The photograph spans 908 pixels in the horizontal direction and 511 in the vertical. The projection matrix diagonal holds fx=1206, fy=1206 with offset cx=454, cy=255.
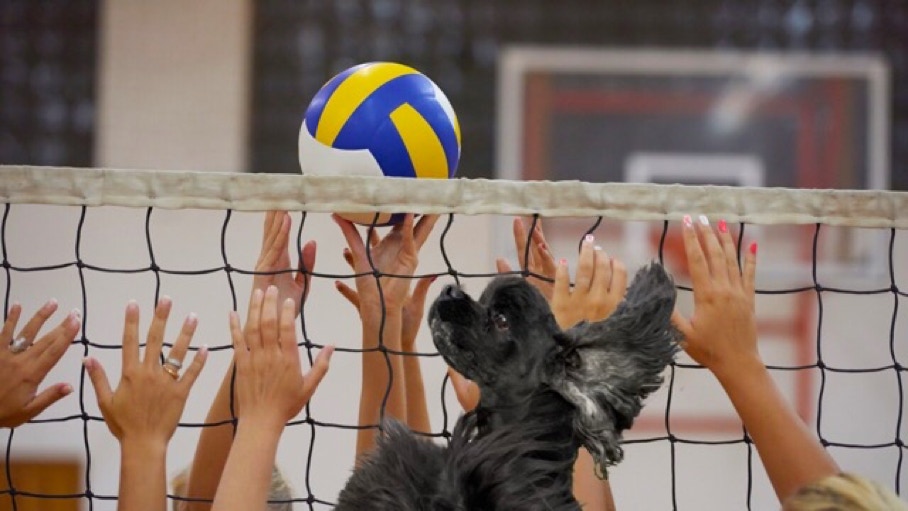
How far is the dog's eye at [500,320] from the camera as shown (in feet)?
3.81

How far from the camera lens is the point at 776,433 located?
1.53 meters

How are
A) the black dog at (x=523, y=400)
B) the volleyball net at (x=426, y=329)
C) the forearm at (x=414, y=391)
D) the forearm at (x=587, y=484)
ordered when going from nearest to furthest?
1. the black dog at (x=523, y=400)
2. the forearm at (x=587, y=484)
3. the forearm at (x=414, y=391)
4. the volleyball net at (x=426, y=329)

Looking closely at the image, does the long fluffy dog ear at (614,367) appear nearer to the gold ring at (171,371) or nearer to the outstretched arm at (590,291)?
the outstretched arm at (590,291)

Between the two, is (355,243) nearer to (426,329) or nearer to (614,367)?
(614,367)

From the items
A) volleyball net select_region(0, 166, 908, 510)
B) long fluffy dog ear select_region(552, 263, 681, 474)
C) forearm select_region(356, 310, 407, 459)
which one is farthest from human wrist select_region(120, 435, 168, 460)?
volleyball net select_region(0, 166, 908, 510)

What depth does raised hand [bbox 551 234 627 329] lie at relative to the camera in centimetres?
147

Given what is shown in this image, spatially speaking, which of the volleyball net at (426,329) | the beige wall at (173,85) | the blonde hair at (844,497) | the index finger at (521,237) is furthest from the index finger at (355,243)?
the beige wall at (173,85)

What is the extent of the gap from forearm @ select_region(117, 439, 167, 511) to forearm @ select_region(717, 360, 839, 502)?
0.73 meters

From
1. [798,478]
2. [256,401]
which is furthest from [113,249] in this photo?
[798,478]

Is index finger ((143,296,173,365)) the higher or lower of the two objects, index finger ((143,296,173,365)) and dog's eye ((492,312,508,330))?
the lower

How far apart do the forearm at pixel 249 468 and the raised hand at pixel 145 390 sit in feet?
0.33

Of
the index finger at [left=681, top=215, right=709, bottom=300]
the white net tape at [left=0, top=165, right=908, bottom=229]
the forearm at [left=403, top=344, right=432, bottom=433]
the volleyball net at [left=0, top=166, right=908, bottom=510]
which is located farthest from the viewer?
the volleyball net at [left=0, top=166, right=908, bottom=510]

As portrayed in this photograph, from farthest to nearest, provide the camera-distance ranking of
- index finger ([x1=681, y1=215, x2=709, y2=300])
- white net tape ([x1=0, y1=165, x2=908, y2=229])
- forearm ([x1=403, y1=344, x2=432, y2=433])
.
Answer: forearm ([x1=403, y1=344, x2=432, y2=433])
white net tape ([x1=0, y1=165, x2=908, y2=229])
index finger ([x1=681, y1=215, x2=709, y2=300])

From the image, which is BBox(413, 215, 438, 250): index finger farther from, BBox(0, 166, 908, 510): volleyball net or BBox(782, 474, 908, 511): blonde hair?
BBox(0, 166, 908, 510): volleyball net
